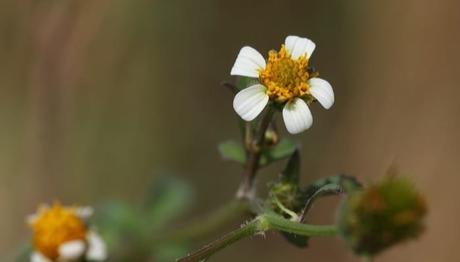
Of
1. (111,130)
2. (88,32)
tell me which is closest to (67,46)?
(88,32)

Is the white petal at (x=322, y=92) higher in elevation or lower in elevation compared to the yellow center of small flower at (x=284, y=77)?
lower

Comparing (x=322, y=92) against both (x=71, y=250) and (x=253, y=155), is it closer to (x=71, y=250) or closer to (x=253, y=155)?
(x=253, y=155)

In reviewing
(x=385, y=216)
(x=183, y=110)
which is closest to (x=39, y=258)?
(x=385, y=216)

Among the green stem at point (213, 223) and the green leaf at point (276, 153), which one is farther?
the green stem at point (213, 223)

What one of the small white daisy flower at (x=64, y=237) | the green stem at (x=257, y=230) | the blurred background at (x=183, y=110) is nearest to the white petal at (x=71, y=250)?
the small white daisy flower at (x=64, y=237)

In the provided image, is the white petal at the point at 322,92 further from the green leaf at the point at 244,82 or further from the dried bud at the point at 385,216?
the dried bud at the point at 385,216

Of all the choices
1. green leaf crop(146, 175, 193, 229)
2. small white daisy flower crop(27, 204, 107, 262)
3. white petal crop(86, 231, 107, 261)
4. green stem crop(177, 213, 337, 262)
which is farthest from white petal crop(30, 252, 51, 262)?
green leaf crop(146, 175, 193, 229)
